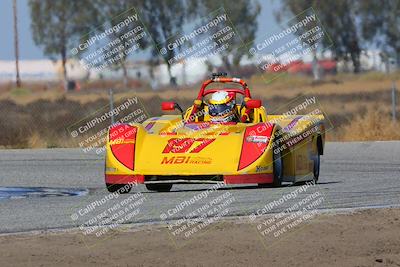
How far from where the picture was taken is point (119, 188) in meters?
15.9

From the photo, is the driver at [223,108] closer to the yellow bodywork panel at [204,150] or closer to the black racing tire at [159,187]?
the yellow bodywork panel at [204,150]

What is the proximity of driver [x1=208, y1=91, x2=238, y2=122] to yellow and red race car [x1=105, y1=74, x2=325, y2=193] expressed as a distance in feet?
0.66

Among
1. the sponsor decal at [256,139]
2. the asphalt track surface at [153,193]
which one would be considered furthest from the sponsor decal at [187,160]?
the sponsor decal at [256,139]

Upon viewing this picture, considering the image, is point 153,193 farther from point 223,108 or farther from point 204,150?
point 223,108

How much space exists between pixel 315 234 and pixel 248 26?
2919 inches

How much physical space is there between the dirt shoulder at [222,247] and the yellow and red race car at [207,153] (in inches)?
133

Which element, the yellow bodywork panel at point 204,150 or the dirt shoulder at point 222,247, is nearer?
the dirt shoulder at point 222,247

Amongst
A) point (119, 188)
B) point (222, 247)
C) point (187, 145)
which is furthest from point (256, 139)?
point (222, 247)

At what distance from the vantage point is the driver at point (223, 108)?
16906 mm

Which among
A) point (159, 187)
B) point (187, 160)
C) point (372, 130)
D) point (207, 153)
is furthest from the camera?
point (372, 130)

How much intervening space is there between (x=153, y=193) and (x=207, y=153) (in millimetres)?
910

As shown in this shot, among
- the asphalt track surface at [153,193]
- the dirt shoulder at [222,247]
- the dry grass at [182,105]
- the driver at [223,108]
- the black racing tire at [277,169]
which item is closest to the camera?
the dirt shoulder at [222,247]

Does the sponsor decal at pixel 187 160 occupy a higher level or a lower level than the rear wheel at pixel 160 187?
higher

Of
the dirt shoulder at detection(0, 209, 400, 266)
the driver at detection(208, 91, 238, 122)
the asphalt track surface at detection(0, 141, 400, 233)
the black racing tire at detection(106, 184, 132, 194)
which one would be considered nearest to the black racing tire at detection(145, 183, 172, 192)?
the asphalt track surface at detection(0, 141, 400, 233)
